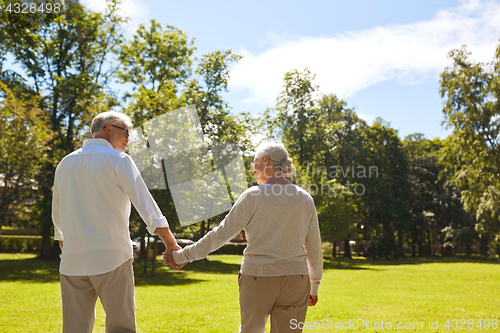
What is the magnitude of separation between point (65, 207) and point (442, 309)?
28.4ft

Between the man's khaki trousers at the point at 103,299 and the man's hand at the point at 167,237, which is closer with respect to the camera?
the man's khaki trousers at the point at 103,299

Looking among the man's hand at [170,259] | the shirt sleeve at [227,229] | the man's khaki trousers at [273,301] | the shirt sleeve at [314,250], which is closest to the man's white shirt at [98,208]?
the shirt sleeve at [227,229]

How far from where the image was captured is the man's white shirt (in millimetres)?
2824

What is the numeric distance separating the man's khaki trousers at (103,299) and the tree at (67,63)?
20741 mm

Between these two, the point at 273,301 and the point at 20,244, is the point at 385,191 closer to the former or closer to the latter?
the point at 20,244

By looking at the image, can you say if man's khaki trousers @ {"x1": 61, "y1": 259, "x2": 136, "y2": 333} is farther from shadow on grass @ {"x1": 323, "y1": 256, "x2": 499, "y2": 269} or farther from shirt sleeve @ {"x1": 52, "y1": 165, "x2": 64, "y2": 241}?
shadow on grass @ {"x1": 323, "y1": 256, "x2": 499, "y2": 269}

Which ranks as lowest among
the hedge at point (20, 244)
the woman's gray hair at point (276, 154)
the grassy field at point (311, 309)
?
the hedge at point (20, 244)

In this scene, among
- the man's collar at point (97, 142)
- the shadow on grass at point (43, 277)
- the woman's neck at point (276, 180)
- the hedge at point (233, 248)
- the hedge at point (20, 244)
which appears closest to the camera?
the man's collar at point (97, 142)

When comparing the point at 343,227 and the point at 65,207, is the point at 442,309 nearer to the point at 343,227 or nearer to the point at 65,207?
the point at 65,207

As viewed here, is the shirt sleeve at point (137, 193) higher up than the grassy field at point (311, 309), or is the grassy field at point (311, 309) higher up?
the shirt sleeve at point (137, 193)

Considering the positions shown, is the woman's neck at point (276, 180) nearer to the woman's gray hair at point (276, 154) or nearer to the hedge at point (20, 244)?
the woman's gray hair at point (276, 154)

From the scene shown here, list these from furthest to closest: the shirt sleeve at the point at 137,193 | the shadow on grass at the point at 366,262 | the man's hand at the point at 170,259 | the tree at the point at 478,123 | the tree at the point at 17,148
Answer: the shadow on grass at the point at 366,262 → the tree at the point at 478,123 → the tree at the point at 17,148 → the man's hand at the point at 170,259 → the shirt sleeve at the point at 137,193

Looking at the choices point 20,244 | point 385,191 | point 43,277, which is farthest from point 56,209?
point 385,191

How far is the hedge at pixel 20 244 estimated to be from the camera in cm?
3145
